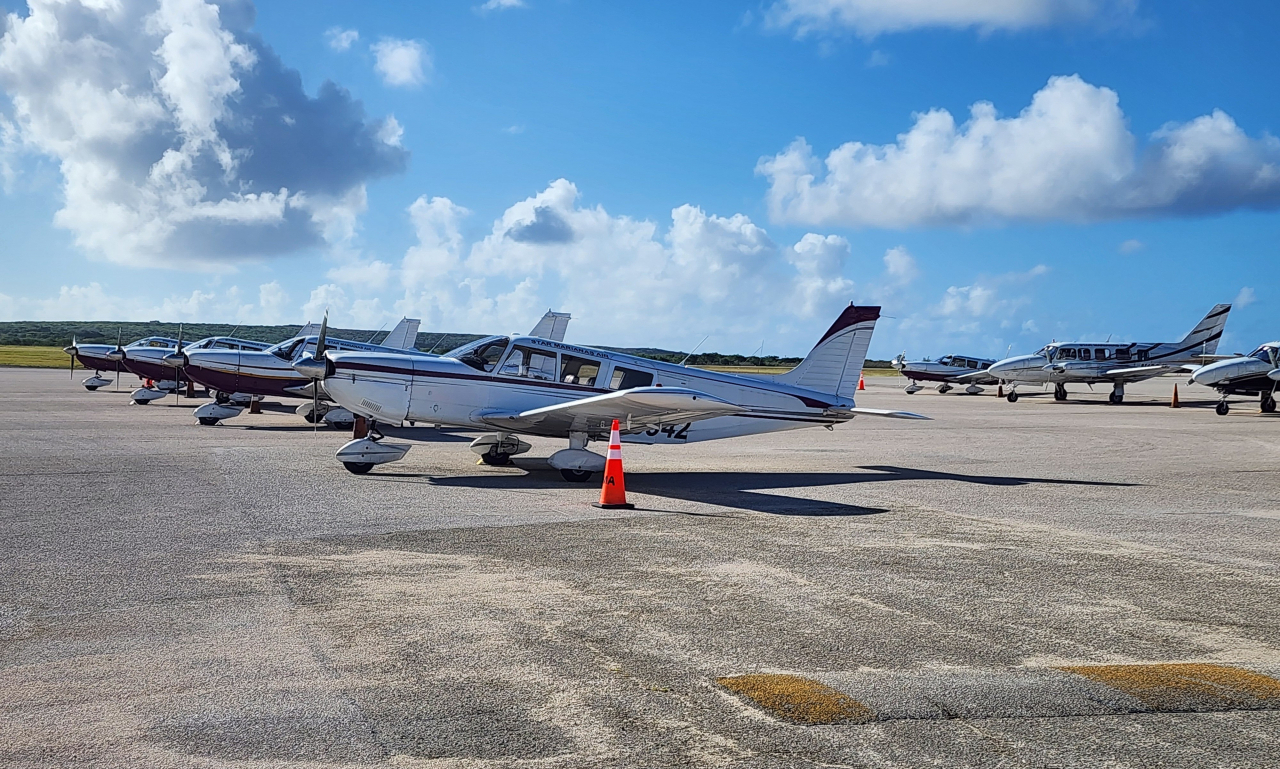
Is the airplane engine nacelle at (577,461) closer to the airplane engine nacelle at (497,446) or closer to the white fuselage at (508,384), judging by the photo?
the white fuselage at (508,384)

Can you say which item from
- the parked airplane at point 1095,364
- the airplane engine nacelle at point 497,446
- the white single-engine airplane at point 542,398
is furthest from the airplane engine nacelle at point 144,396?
the parked airplane at point 1095,364

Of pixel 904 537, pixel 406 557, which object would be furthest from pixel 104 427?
pixel 904 537

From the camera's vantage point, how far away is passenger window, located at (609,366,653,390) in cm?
1430

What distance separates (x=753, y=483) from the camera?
12.8 m

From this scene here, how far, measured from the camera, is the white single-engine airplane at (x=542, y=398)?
12.8 m

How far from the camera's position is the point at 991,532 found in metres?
8.97

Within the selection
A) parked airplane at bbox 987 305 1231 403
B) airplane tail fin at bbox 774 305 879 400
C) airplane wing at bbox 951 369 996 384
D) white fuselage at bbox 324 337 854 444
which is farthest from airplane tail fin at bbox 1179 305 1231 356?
white fuselage at bbox 324 337 854 444

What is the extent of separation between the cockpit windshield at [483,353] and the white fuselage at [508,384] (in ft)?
0.07

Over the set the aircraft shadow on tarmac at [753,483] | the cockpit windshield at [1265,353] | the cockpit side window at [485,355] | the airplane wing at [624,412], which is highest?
the cockpit windshield at [1265,353]

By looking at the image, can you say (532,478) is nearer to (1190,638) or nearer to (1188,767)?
(1190,638)

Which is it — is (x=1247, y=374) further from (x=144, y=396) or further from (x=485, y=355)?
(x=144, y=396)

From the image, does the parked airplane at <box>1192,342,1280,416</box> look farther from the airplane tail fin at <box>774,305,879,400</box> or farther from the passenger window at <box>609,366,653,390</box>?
the passenger window at <box>609,366,653,390</box>

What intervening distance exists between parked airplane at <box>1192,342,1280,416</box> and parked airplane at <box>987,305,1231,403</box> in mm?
8681

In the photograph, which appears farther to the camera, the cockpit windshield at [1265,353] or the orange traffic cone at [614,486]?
the cockpit windshield at [1265,353]
